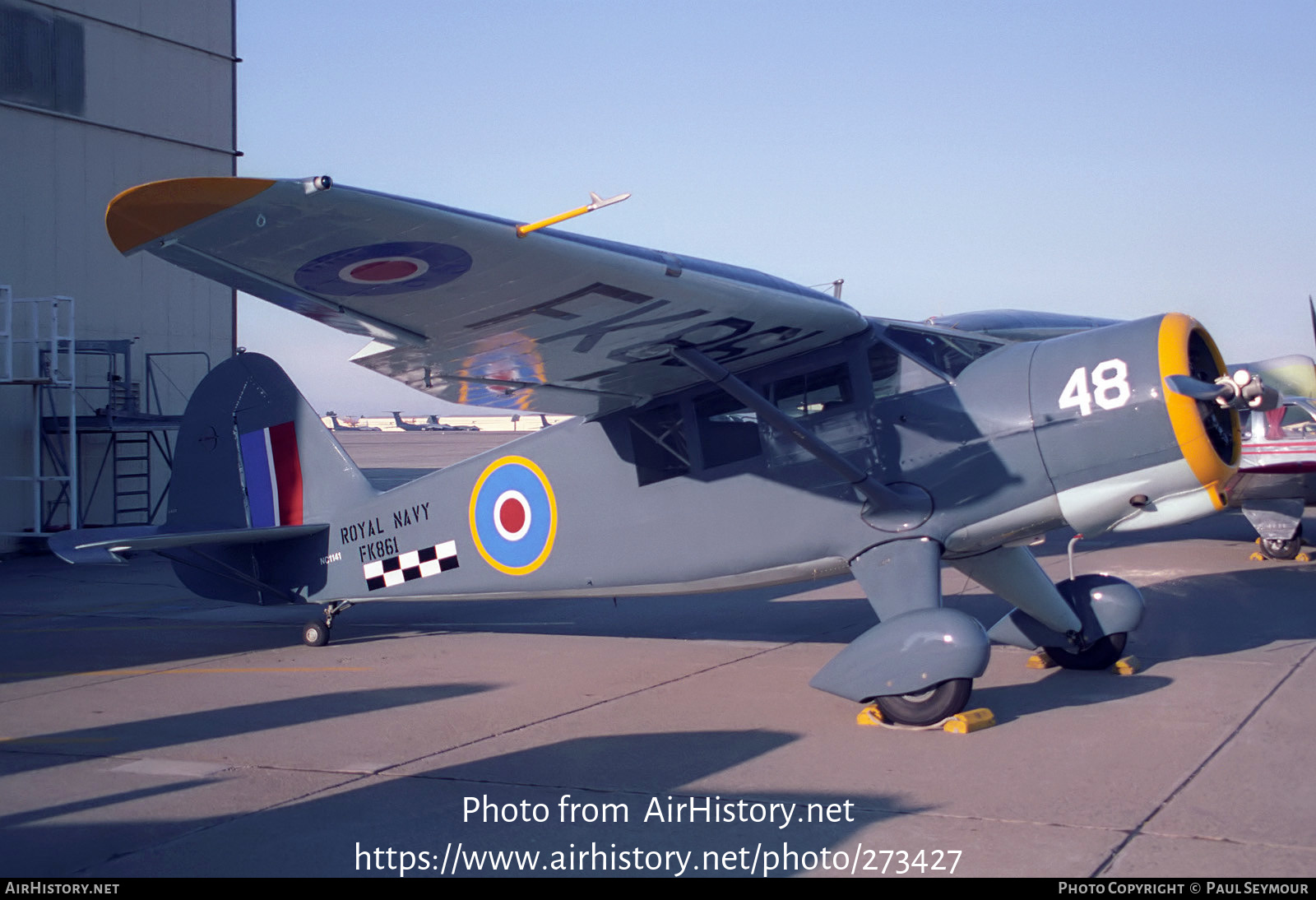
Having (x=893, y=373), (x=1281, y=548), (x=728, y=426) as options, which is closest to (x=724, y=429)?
(x=728, y=426)

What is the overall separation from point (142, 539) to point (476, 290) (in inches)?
182

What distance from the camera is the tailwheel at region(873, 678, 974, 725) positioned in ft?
19.1

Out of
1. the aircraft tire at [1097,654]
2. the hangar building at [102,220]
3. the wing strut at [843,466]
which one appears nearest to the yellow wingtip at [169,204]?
the wing strut at [843,466]

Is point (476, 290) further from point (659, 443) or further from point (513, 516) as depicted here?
point (513, 516)

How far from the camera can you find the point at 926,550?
640 centimetres

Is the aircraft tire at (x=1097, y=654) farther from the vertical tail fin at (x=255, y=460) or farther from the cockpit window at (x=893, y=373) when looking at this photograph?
the vertical tail fin at (x=255, y=460)

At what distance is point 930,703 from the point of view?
5871mm

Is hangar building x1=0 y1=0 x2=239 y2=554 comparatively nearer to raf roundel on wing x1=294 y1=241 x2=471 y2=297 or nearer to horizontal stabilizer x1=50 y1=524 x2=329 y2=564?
horizontal stabilizer x1=50 y1=524 x2=329 y2=564

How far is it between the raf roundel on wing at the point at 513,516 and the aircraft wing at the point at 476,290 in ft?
1.93

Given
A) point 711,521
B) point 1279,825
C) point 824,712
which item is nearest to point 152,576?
point 711,521

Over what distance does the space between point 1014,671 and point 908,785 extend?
282 cm

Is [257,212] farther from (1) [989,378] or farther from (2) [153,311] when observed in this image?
(2) [153,311]

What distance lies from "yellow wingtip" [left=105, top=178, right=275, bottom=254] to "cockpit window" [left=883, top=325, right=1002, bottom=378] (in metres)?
4.09

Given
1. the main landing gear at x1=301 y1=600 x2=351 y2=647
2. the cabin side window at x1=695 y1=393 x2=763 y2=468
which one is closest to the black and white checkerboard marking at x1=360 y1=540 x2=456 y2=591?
the main landing gear at x1=301 y1=600 x2=351 y2=647
